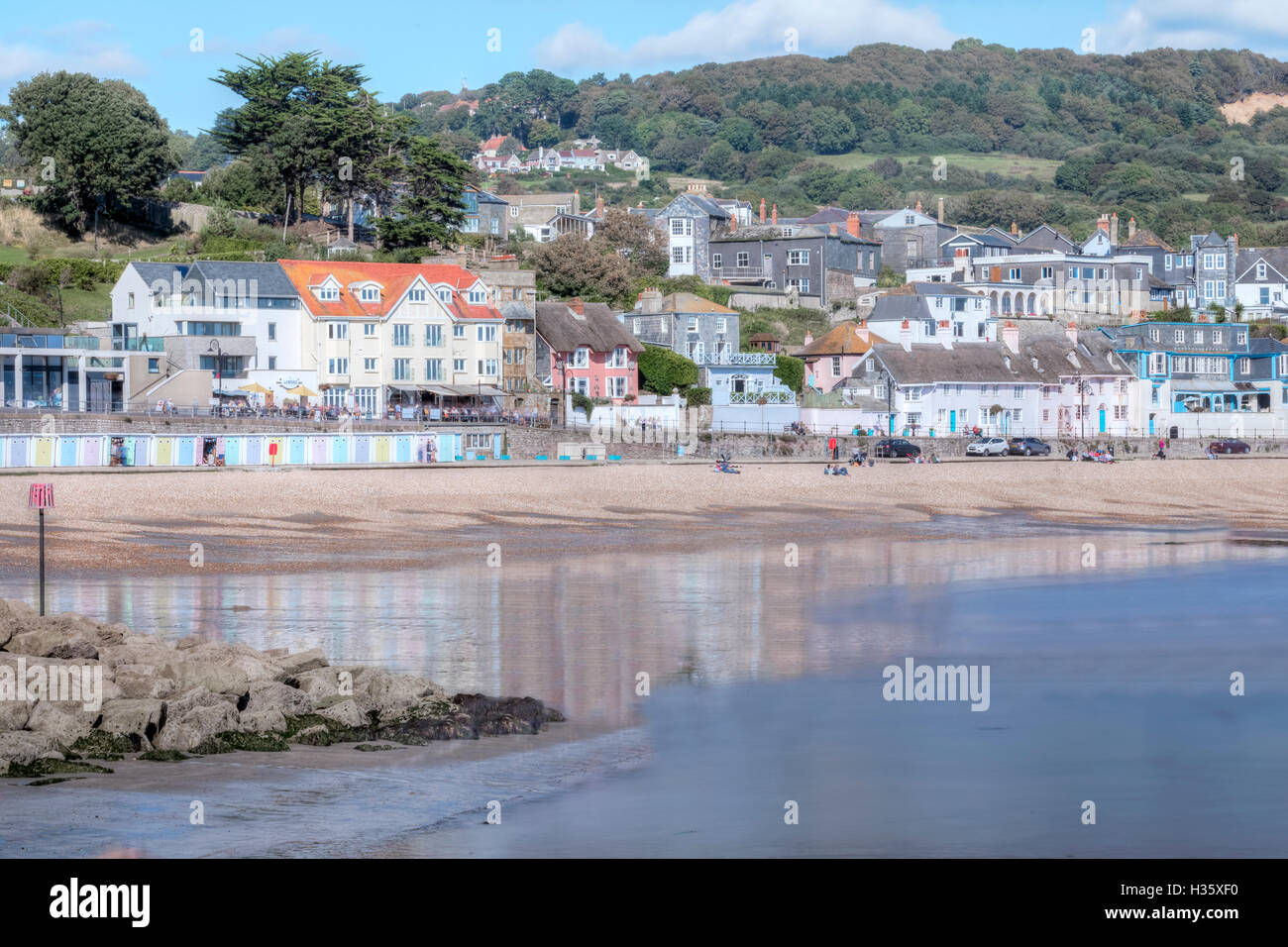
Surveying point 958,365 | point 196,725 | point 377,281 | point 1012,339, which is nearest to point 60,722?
point 196,725

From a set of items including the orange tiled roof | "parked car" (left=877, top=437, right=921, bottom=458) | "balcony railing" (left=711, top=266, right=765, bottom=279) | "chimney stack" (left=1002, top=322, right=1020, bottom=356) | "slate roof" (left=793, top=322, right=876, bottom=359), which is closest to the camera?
"parked car" (left=877, top=437, right=921, bottom=458)

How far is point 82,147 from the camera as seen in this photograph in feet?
260

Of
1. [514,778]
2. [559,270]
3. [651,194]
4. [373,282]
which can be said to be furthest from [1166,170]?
[514,778]

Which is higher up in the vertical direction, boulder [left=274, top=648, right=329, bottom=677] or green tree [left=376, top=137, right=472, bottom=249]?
green tree [left=376, top=137, right=472, bottom=249]

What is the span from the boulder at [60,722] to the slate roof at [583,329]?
53505 millimetres

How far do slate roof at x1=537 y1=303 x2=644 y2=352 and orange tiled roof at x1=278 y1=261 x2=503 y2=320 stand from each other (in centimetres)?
267

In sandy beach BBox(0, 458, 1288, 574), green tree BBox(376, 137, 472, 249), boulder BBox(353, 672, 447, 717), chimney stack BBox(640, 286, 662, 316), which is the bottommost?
boulder BBox(353, 672, 447, 717)

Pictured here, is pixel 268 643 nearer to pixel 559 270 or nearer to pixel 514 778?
pixel 514 778

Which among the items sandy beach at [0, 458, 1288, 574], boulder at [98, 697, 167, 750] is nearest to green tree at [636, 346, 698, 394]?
sandy beach at [0, 458, 1288, 574]

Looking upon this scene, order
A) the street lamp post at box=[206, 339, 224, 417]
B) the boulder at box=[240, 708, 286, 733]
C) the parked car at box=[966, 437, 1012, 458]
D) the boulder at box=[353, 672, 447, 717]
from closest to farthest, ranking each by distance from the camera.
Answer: the boulder at box=[240, 708, 286, 733], the boulder at box=[353, 672, 447, 717], the street lamp post at box=[206, 339, 224, 417], the parked car at box=[966, 437, 1012, 458]

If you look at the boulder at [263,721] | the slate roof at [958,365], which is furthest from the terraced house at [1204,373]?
the boulder at [263,721]

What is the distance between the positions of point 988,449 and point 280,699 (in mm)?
51538

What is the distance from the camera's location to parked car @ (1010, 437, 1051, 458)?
208ft

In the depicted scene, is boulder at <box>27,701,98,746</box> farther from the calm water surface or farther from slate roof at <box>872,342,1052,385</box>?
slate roof at <box>872,342,1052,385</box>
